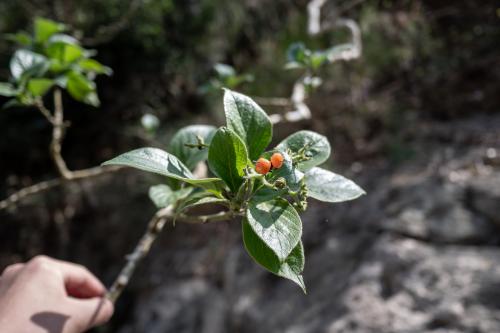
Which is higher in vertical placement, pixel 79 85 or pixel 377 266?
pixel 79 85

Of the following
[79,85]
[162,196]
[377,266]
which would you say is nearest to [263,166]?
[162,196]

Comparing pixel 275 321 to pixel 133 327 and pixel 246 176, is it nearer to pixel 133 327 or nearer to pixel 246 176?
pixel 133 327

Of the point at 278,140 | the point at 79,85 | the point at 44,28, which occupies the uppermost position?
the point at 44,28

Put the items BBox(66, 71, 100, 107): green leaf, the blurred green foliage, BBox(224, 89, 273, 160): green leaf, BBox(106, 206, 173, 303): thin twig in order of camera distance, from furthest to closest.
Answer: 1. the blurred green foliage
2. BBox(66, 71, 100, 107): green leaf
3. BBox(106, 206, 173, 303): thin twig
4. BBox(224, 89, 273, 160): green leaf

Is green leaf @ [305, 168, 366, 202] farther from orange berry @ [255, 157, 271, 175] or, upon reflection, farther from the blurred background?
the blurred background

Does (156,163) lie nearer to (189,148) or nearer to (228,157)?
(228,157)

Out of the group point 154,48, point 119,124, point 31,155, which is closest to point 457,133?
point 154,48

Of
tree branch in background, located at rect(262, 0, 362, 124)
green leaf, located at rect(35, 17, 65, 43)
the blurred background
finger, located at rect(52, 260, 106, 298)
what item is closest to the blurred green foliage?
the blurred background

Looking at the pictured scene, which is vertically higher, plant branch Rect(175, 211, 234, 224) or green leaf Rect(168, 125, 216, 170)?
green leaf Rect(168, 125, 216, 170)
